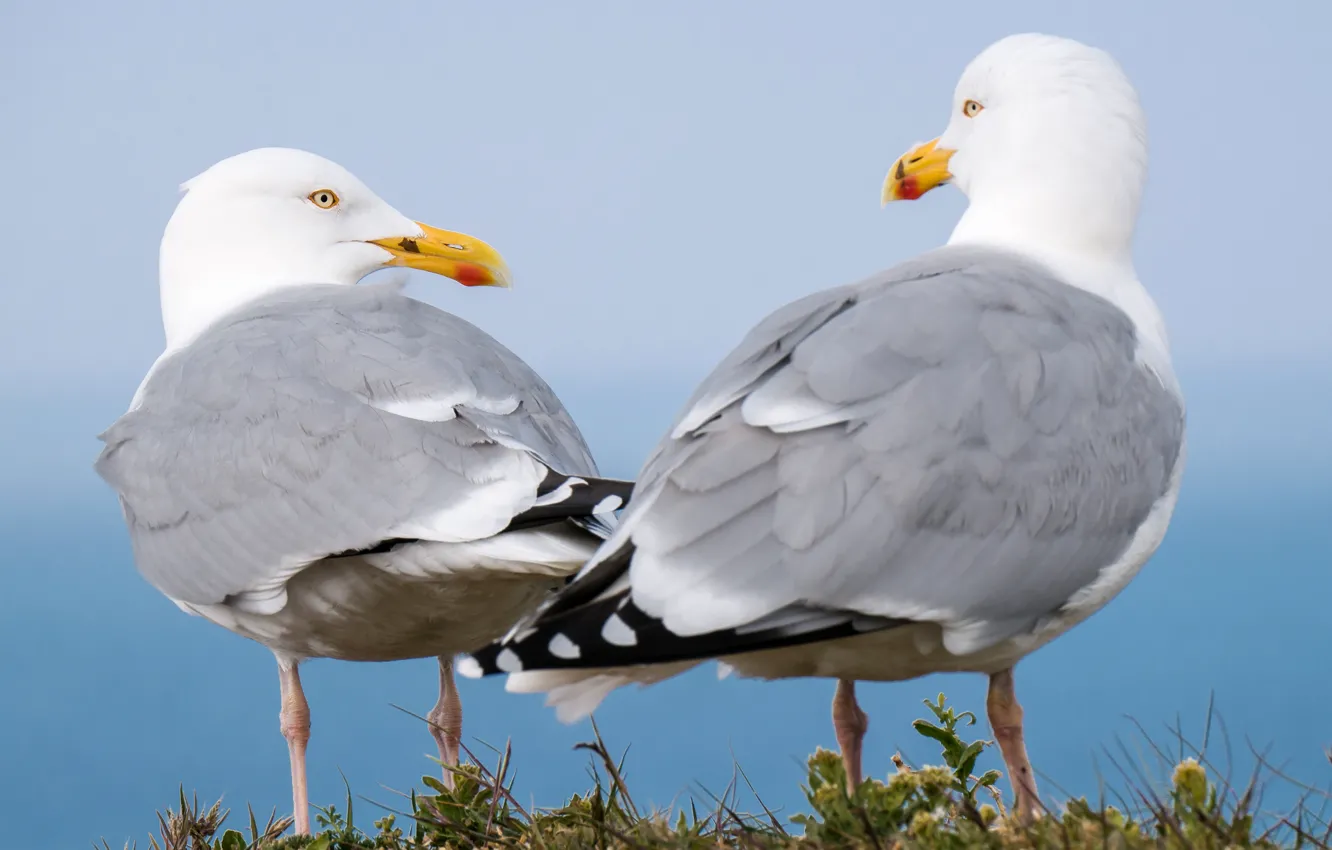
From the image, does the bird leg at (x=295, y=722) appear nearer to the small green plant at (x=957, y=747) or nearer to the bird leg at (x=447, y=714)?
the bird leg at (x=447, y=714)

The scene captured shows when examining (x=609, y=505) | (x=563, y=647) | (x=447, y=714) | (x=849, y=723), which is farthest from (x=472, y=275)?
(x=563, y=647)

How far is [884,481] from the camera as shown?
3883 millimetres

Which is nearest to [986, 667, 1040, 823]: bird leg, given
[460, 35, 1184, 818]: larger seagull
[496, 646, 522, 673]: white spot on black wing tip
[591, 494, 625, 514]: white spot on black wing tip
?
[460, 35, 1184, 818]: larger seagull

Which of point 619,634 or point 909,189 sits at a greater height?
point 909,189

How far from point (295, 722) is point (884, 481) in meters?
2.78

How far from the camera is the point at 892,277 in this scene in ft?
14.8

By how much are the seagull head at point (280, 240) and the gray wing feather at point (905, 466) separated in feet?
8.63

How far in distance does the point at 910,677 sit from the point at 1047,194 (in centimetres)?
160

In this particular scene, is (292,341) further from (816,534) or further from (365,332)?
(816,534)

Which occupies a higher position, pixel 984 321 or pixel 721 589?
pixel 984 321

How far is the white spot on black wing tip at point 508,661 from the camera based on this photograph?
3.68 m

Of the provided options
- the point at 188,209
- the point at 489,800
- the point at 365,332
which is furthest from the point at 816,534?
the point at 188,209

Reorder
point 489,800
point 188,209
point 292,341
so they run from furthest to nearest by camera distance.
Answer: point 188,209
point 292,341
point 489,800

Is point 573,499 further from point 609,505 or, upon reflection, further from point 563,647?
point 563,647
